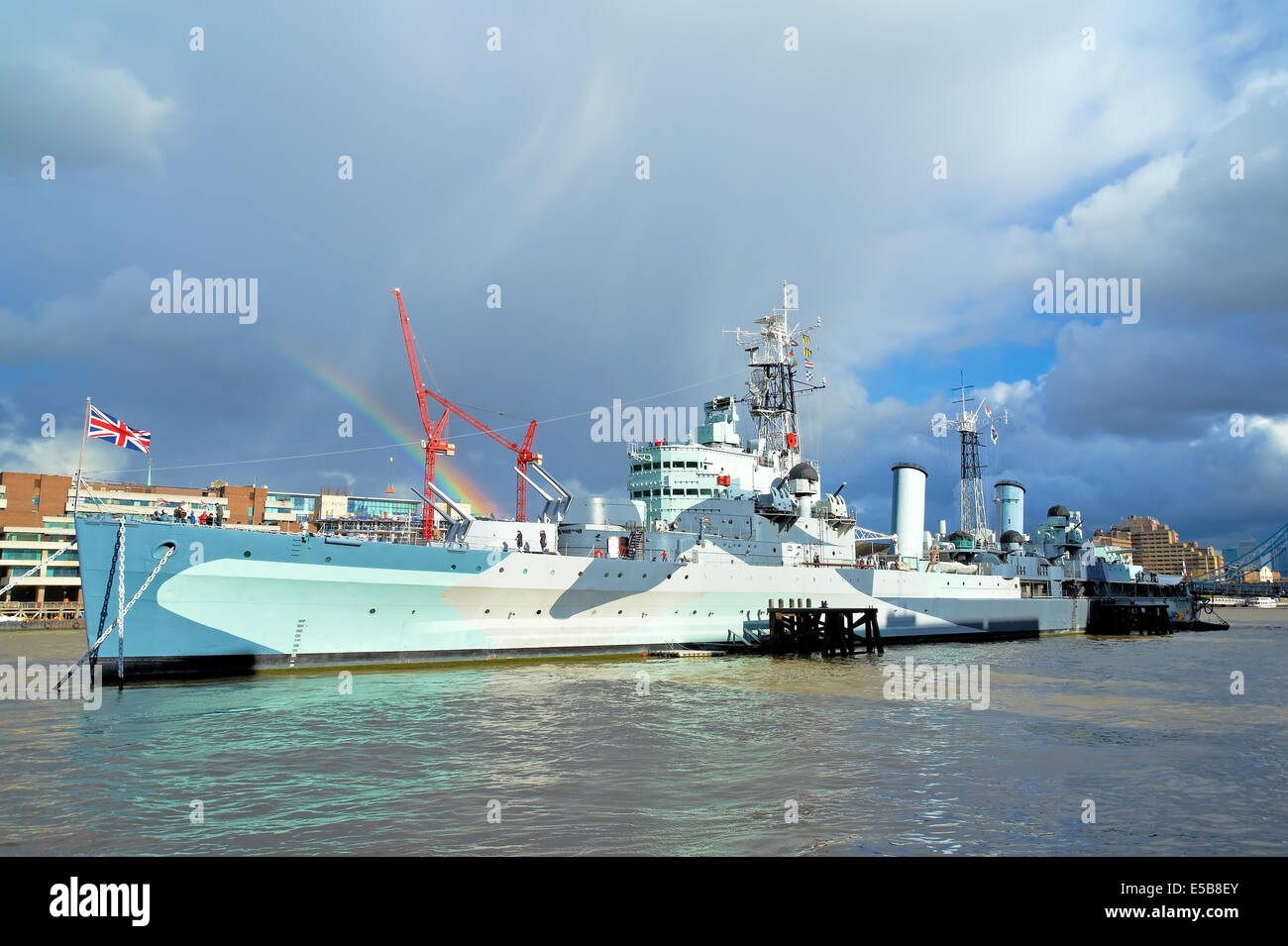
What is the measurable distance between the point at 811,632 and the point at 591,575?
10223 millimetres

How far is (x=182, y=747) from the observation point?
40.5 feet

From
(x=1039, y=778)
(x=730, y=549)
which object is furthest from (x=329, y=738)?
(x=730, y=549)

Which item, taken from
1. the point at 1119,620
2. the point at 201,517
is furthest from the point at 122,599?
the point at 1119,620

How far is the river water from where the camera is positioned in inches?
340

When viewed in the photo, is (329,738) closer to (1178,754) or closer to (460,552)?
(460,552)

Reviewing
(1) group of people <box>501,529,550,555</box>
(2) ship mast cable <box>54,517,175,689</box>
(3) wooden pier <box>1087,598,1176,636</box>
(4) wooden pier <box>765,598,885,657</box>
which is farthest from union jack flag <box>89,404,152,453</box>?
(3) wooden pier <box>1087,598,1176,636</box>

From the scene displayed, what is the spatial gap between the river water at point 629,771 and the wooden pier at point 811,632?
872 centimetres

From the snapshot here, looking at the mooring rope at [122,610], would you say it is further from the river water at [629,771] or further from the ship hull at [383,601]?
the river water at [629,771]

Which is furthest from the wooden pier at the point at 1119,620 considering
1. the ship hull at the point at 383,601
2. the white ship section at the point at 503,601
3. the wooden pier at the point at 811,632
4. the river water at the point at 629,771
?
the river water at the point at 629,771

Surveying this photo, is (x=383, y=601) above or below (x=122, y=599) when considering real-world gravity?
below

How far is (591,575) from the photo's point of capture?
25.2 metres

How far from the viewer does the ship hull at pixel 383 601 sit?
18844 millimetres

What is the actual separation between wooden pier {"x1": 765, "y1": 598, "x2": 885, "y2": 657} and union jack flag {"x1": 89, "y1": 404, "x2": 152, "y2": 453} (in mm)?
20801

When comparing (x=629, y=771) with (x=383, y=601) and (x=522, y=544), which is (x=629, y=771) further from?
(x=522, y=544)
